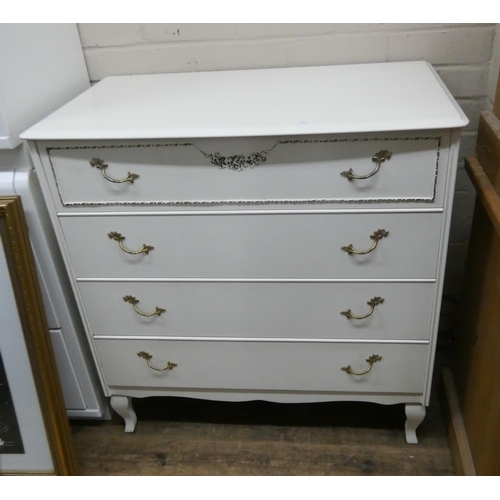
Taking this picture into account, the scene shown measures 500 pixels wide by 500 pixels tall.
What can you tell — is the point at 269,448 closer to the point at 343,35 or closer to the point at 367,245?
the point at 367,245

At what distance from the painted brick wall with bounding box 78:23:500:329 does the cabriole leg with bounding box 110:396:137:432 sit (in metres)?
0.91

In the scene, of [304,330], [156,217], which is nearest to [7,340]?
[156,217]

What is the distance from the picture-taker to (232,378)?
1.28m

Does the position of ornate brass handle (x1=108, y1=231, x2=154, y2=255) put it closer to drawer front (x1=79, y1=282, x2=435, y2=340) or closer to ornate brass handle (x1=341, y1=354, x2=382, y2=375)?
drawer front (x1=79, y1=282, x2=435, y2=340)

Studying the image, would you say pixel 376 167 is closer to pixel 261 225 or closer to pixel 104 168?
pixel 261 225

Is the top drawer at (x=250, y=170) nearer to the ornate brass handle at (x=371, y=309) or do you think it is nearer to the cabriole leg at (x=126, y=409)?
the ornate brass handle at (x=371, y=309)

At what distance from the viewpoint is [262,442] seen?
1388 mm

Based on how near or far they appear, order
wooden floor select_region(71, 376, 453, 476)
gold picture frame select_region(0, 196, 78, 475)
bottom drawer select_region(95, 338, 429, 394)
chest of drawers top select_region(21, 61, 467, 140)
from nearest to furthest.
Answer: chest of drawers top select_region(21, 61, 467, 140) → gold picture frame select_region(0, 196, 78, 475) → bottom drawer select_region(95, 338, 429, 394) → wooden floor select_region(71, 376, 453, 476)

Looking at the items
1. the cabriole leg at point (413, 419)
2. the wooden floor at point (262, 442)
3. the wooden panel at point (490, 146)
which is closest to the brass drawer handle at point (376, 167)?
the wooden panel at point (490, 146)

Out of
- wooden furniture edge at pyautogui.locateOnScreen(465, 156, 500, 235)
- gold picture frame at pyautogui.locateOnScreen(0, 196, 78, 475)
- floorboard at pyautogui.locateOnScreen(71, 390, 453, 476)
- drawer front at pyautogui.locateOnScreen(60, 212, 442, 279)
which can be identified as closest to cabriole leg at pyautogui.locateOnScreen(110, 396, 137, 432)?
floorboard at pyautogui.locateOnScreen(71, 390, 453, 476)

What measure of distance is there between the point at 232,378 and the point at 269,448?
0.83 ft

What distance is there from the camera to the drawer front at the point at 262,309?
3.67 feet

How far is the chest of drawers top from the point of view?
938 millimetres

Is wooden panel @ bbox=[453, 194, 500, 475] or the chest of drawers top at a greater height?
the chest of drawers top
